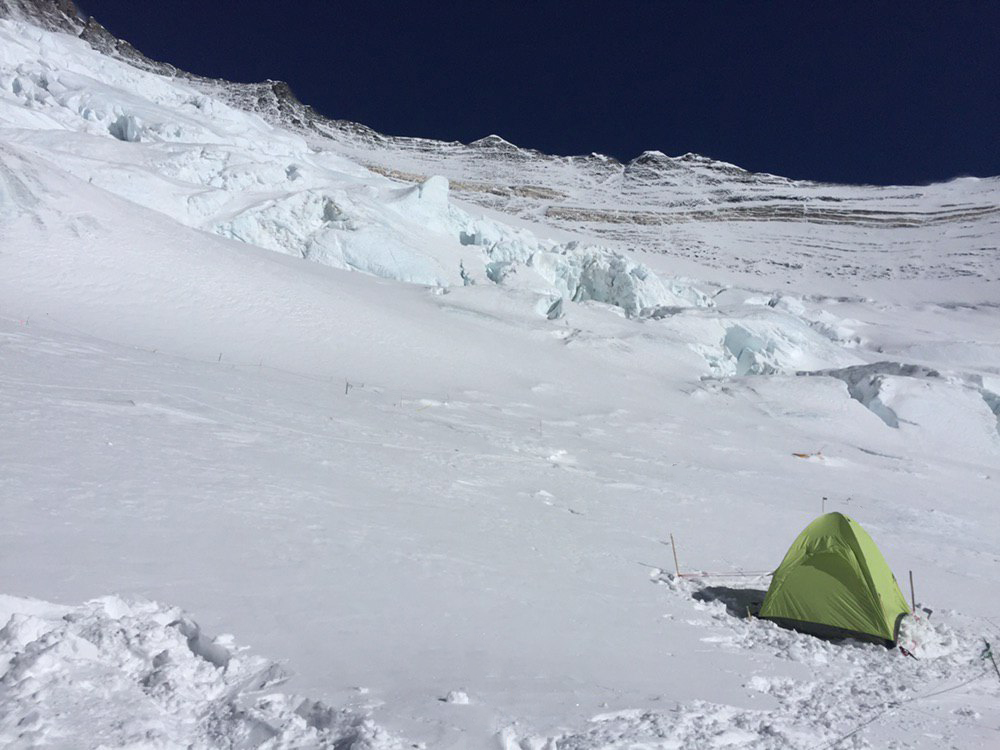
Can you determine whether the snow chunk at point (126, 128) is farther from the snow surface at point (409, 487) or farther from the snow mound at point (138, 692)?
the snow mound at point (138, 692)

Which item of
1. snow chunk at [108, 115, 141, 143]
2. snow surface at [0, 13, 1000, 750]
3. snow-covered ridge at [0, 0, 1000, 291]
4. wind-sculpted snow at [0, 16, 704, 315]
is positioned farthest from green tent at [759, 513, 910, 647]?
snow-covered ridge at [0, 0, 1000, 291]

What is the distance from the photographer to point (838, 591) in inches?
259

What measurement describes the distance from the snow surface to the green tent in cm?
38

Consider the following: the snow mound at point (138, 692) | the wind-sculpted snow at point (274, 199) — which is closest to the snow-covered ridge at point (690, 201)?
the wind-sculpted snow at point (274, 199)

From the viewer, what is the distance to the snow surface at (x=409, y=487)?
3.86m

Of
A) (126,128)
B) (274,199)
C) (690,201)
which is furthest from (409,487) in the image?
(690,201)

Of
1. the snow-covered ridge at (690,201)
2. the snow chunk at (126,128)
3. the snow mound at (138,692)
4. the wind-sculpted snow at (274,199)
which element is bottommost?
the snow mound at (138,692)

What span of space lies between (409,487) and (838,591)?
529 cm

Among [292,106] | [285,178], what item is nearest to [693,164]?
[292,106]

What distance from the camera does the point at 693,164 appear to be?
138 metres

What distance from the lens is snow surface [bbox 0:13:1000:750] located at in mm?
3861

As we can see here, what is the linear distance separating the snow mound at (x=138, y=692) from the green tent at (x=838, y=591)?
4979 mm

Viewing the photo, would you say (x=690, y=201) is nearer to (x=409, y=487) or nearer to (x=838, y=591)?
(x=409, y=487)

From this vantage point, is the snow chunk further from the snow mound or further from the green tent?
the green tent
